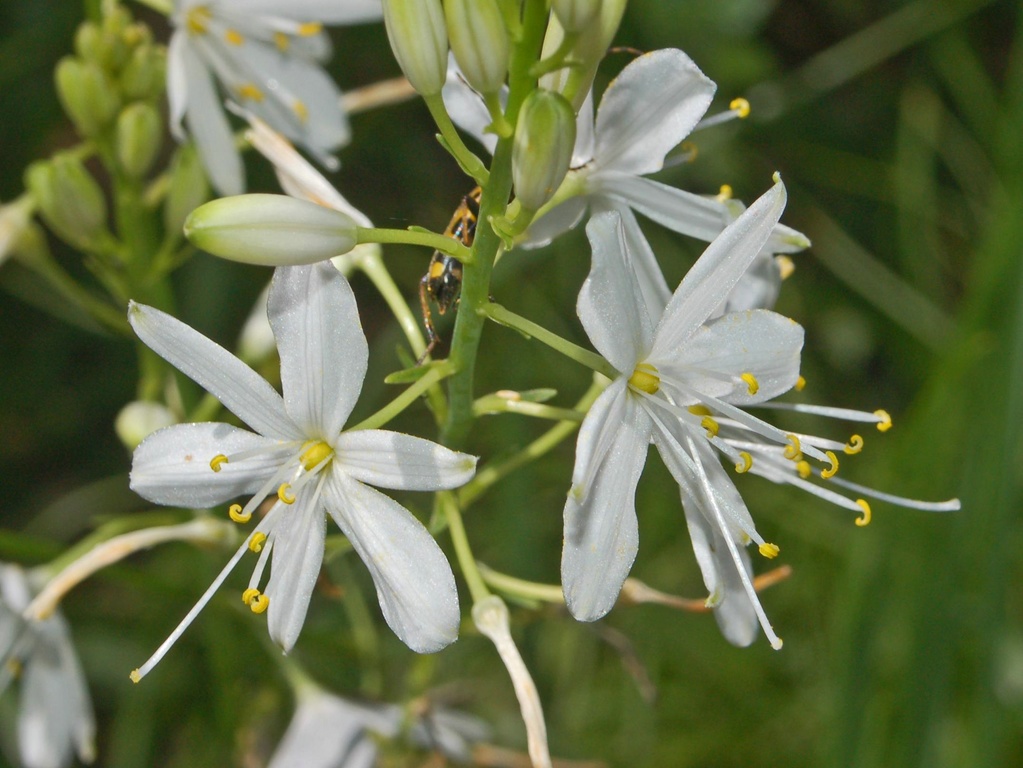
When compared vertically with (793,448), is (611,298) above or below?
above

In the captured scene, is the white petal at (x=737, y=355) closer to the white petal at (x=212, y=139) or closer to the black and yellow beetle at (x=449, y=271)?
the black and yellow beetle at (x=449, y=271)

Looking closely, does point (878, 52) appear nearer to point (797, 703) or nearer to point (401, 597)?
point (797, 703)

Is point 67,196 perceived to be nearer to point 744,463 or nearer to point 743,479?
point 744,463

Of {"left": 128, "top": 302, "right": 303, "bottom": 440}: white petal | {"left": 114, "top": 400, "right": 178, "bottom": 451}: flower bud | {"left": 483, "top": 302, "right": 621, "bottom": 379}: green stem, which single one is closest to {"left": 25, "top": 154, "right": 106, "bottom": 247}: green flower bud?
{"left": 114, "top": 400, "right": 178, "bottom": 451}: flower bud

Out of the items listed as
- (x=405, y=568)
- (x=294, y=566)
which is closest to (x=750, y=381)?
(x=405, y=568)

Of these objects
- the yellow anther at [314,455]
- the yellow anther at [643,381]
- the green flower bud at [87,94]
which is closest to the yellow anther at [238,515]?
the yellow anther at [314,455]

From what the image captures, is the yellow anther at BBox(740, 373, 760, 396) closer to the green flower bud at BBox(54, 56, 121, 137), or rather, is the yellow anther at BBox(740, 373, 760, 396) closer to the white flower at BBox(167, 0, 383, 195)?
the white flower at BBox(167, 0, 383, 195)

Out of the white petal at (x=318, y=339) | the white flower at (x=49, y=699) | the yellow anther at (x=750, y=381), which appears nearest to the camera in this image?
the white petal at (x=318, y=339)
